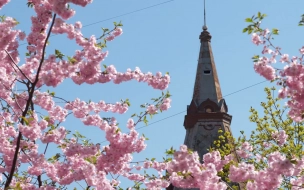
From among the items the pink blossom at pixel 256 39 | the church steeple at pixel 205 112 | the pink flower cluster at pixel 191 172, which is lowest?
the pink flower cluster at pixel 191 172

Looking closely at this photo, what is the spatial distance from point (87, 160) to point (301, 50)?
4.59 metres

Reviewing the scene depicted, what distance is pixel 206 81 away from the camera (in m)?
34.9

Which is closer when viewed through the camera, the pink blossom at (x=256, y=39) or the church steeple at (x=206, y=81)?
the pink blossom at (x=256, y=39)

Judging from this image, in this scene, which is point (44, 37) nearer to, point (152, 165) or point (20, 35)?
point (20, 35)

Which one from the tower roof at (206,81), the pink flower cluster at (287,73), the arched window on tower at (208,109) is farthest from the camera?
the tower roof at (206,81)

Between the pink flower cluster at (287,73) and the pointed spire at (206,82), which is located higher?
the pointed spire at (206,82)

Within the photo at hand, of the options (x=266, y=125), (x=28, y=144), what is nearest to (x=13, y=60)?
(x=28, y=144)

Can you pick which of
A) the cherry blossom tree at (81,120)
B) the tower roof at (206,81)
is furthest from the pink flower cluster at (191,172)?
the tower roof at (206,81)

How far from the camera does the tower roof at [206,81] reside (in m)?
34.6

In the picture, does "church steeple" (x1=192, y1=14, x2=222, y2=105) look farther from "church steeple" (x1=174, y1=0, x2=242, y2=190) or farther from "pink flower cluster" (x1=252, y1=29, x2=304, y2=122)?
"pink flower cluster" (x1=252, y1=29, x2=304, y2=122)

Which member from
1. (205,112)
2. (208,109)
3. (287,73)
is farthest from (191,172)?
(208,109)

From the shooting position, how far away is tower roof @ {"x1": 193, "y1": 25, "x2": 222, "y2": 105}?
113 ft

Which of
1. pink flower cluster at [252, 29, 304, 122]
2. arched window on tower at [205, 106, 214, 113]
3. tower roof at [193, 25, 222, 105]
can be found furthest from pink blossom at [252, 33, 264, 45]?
tower roof at [193, 25, 222, 105]

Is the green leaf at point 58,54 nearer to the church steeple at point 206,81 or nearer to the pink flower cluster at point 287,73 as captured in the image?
the pink flower cluster at point 287,73
